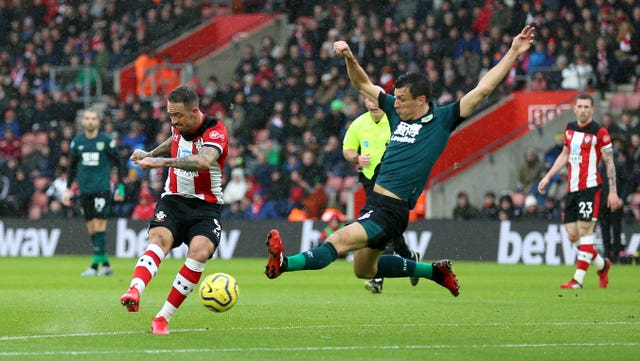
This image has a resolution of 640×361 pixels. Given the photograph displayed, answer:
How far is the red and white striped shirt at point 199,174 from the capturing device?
33.5 feet

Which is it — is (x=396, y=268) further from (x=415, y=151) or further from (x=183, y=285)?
(x=183, y=285)

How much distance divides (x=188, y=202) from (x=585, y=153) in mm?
7430

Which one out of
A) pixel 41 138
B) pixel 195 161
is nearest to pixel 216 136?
pixel 195 161

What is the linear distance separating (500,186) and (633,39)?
4.26 metres

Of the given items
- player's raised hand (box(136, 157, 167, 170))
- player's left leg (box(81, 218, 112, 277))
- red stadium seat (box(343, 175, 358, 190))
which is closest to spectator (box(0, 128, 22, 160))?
red stadium seat (box(343, 175, 358, 190))

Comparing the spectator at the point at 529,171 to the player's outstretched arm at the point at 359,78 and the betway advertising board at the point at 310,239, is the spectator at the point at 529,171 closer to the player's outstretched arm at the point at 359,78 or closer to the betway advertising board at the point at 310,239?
the betway advertising board at the point at 310,239

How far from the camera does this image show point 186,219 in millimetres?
10211

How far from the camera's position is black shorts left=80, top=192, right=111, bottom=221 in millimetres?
18844

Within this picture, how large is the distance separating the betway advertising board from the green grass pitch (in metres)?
5.04

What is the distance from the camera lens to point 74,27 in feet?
124

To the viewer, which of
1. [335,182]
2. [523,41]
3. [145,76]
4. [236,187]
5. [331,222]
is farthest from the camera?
[145,76]

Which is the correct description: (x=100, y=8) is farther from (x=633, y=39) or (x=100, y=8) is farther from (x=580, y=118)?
(x=580, y=118)

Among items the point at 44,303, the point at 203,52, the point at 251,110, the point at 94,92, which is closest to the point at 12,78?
the point at 94,92

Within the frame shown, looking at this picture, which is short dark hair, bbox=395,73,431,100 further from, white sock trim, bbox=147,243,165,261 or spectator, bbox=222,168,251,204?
spectator, bbox=222,168,251,204
